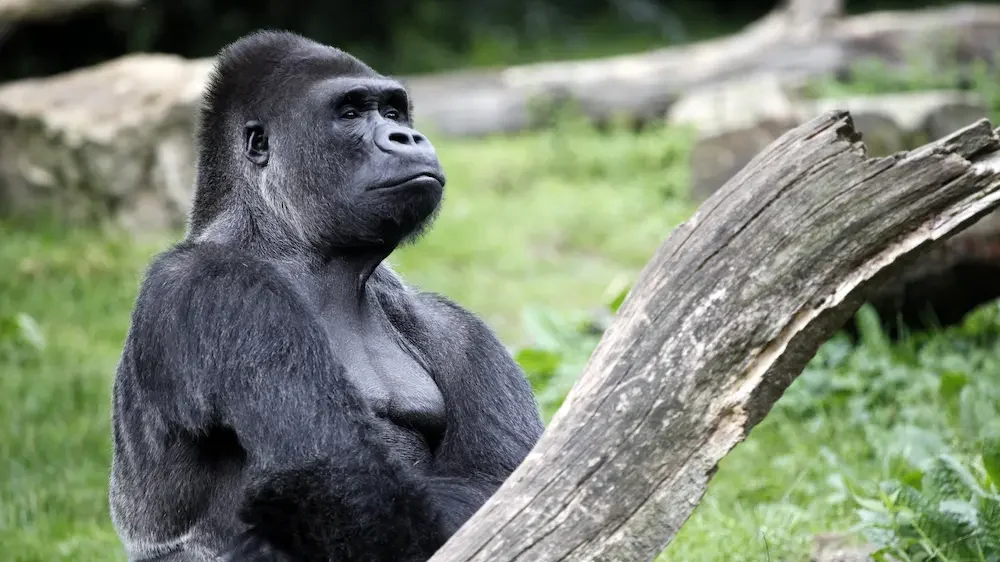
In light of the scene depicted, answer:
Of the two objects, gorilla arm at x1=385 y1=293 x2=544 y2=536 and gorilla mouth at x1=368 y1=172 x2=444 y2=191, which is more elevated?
gorilla mouth at x1=368 y1=172 x2=444 y2=191

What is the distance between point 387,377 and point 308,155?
2.28 feet

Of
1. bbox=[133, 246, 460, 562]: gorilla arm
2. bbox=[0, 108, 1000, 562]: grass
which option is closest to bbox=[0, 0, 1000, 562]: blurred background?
bbox=[0, 108, 1000, 562]: grass

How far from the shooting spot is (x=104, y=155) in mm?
8602

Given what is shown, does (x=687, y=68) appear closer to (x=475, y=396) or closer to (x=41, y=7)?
(x=41, y=7)

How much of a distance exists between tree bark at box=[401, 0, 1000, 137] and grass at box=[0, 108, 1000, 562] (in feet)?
6.16

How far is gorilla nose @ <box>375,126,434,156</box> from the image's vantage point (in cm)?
337

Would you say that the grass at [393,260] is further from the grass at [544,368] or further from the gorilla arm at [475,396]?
the gorilla arm at [475,396]

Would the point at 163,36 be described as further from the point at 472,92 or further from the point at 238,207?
the point at 238,207

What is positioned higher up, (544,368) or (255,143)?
(544,368)

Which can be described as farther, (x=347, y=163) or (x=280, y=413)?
(x=347, y=163)

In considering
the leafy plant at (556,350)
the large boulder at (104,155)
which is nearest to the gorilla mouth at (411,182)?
the leafy plant at (556,350)

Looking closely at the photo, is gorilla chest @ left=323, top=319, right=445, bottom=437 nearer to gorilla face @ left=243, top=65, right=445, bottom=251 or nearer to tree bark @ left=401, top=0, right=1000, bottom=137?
gorilla face @ left=243, top=65, right=445, bottom=251

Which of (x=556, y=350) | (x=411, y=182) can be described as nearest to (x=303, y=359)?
(x=411, y=182)

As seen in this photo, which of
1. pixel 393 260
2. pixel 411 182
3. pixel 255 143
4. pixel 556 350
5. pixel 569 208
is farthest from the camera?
pixel 569 208
